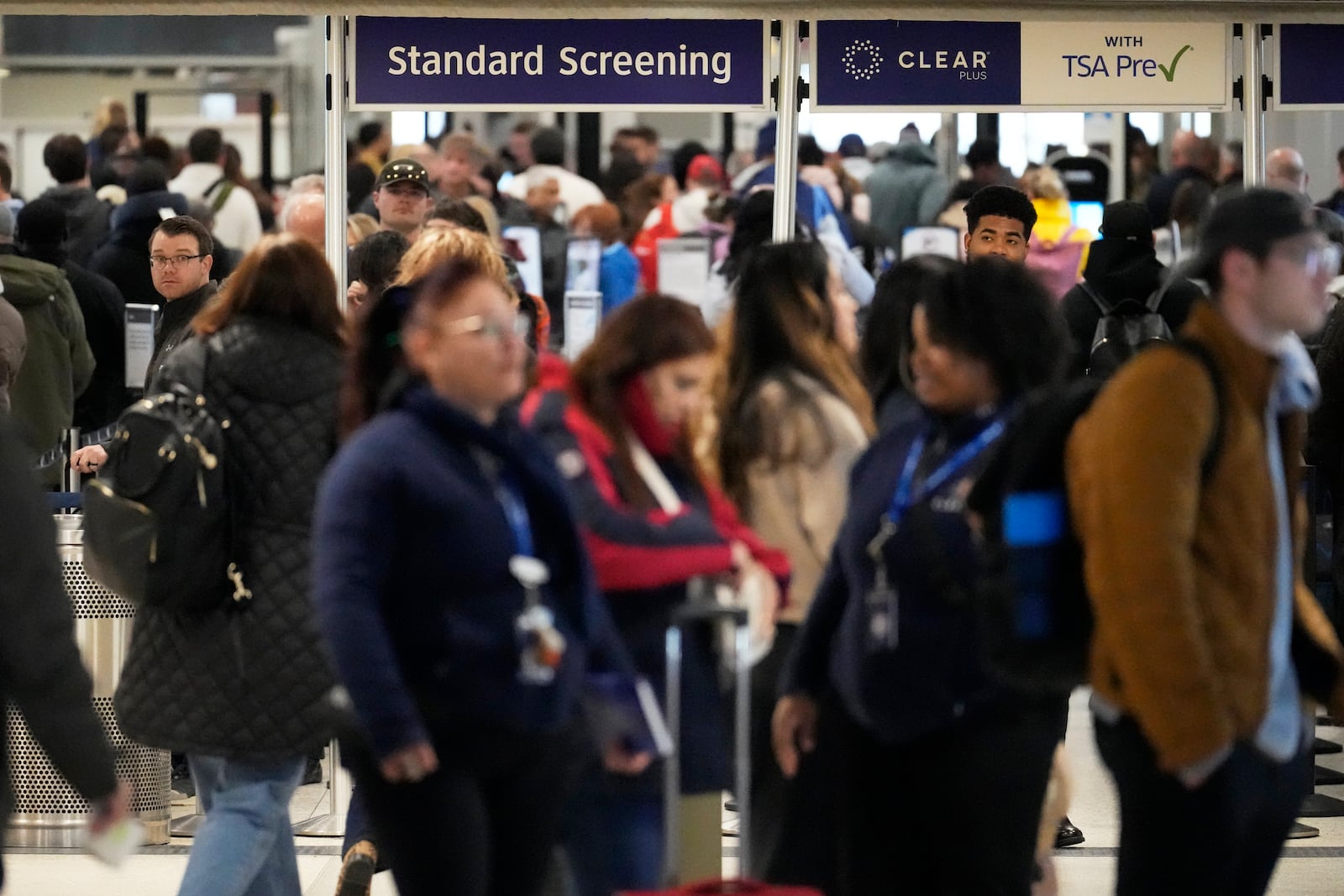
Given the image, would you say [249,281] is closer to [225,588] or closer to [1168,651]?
[225,588]

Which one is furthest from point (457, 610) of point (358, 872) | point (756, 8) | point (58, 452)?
point (58, 452)

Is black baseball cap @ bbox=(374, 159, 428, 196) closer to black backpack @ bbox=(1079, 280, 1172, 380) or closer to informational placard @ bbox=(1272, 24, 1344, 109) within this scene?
black backpack @ bbox=(1079, 280, 1172, 380)

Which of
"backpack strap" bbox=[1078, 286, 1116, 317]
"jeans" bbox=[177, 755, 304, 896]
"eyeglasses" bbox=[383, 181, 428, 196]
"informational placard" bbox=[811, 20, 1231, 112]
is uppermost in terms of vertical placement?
"informational placard" bbox=[811, 20, 1231, 112]

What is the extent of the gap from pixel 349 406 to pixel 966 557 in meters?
1.23

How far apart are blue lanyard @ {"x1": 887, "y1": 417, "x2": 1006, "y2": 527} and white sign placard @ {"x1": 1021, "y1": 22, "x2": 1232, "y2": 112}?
3.92 m

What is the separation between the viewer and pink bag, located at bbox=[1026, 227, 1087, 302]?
1079 cm

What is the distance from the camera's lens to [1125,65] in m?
8.11

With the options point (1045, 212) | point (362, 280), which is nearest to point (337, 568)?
point (362, 280)

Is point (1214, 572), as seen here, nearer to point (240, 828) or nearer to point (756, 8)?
point (240, 828)

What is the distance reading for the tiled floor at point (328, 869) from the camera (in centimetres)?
676

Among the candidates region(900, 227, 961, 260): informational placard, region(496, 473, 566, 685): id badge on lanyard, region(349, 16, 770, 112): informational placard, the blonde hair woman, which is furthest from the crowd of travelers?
region(900, 227, 961, 260): informational placard

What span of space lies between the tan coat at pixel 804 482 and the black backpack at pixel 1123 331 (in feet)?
7.31

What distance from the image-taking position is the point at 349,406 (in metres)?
4.46

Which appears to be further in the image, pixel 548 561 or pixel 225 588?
pixel 225 588
